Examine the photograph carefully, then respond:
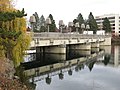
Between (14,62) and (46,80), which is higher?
(14,62)

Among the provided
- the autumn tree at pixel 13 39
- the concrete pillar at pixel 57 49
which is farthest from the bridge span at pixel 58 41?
the autumn tree at pixel 13 39

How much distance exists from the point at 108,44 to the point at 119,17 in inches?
2781

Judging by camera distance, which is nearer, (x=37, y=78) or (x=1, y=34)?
(x=1, y=34)

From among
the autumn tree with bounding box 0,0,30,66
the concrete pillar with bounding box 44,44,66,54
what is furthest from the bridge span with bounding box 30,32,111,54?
the autumn tree with bounding box 0,0,30,66

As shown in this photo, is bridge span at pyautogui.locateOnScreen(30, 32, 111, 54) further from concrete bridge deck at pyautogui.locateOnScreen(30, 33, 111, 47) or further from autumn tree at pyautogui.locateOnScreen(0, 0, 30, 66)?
autumn tree at pyautogui.locateOnScreen(0, 0, 30, 66)

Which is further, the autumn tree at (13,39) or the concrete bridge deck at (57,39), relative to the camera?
the concrete bridge deck at (57,39)

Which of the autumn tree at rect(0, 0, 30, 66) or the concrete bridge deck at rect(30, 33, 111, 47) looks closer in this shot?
the autumn tree at rect(0, 0, 30, 66)

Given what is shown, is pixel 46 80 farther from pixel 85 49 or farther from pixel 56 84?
pixel 85 49

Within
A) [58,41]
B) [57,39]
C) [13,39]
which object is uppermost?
[13,39]

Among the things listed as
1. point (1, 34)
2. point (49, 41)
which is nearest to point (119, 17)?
point (49, 41)

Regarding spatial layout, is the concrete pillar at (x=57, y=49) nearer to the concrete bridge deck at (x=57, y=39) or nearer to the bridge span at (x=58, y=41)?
the bridge span at (x=58, y=41)

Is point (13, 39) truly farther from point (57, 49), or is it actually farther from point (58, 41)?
point (57, 49)

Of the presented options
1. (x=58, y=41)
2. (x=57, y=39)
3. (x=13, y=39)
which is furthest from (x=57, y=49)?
(x=13, y=39)

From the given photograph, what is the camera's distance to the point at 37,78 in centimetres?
2956
